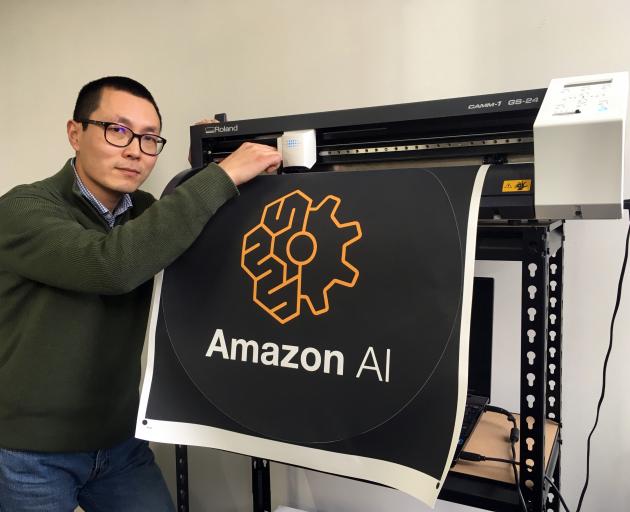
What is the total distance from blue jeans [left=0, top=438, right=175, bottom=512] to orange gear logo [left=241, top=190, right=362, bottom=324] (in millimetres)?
577

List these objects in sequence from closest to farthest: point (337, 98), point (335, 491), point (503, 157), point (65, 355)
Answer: point (503, 157) < point (65, 355) < point (337, 98) < point (335, 491)

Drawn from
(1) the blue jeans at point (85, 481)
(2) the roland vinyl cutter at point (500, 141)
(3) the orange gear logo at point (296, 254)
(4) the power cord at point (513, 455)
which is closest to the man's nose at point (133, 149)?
(2) the roland vinyl cutter at point (500, 141)

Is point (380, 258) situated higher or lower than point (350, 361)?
higher

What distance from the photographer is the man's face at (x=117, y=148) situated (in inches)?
38.6

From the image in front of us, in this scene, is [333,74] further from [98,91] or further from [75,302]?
[75,302]

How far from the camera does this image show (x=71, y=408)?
97cm

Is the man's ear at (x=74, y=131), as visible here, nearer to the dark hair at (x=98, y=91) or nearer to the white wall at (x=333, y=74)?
the dark hair at (x=98, y=91)

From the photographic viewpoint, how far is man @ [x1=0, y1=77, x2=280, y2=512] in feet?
2.80

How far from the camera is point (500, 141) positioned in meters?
0.80

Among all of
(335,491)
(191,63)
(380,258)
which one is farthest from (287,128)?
(335,491)

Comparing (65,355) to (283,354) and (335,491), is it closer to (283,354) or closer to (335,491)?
(283,354)

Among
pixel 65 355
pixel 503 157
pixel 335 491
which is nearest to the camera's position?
pixel 503 157

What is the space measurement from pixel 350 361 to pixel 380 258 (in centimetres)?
15

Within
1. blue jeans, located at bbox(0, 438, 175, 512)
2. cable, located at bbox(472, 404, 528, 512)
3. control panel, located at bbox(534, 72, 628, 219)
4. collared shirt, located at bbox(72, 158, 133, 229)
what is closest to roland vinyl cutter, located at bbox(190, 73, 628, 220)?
control panel, located at bbox(534, 72, 628, 219)
